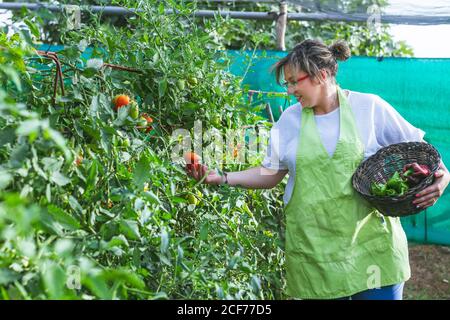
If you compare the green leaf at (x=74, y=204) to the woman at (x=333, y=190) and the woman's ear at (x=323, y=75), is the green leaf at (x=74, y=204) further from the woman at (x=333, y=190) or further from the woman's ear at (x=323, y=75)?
the woman's ear at (x=323, y=75)

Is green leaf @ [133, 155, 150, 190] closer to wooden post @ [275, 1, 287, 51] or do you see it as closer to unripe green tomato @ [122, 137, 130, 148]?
unripe green tomato @ [122, 137, 130, 148]

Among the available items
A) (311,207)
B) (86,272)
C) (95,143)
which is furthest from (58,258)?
(311,207)

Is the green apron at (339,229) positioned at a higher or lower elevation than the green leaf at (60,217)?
lower

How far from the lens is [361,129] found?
2.03 metres

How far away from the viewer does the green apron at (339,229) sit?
1975 millimetres

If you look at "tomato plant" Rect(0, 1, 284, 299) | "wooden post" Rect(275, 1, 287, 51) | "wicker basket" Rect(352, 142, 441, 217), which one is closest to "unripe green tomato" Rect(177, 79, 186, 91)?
"tomato plant" Rect(0, 1, 284, 299)

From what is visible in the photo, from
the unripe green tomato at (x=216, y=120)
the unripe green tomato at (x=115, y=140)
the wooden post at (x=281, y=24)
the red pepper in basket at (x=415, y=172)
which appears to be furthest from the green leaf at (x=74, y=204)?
the wooden post at (x=281, y=24)

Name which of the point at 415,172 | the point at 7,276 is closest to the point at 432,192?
the point at 415,172

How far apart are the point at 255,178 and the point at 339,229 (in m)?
0.32

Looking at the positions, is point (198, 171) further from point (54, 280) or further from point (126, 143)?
point (54, 280)

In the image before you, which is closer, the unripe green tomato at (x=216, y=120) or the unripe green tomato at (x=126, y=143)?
the unripe green tomato at (x=126, y=143)

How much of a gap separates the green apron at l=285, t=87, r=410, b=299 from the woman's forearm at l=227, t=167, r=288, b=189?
13cm

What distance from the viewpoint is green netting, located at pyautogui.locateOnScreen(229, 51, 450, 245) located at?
3885mm
